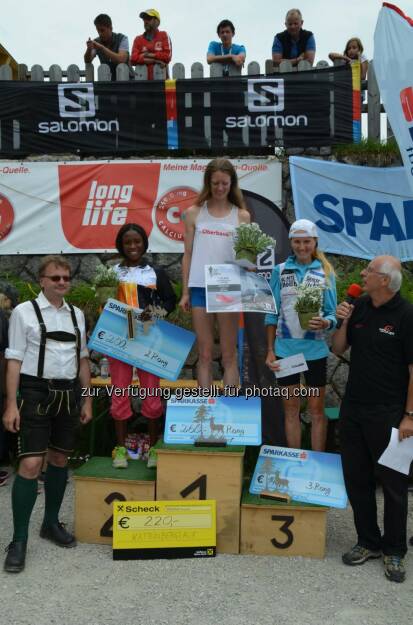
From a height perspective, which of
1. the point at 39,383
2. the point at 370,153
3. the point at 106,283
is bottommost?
the point at 39,383

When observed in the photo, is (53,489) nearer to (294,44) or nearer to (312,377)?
(312,377)

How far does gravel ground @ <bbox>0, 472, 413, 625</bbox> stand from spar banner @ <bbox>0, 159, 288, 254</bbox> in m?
4.33

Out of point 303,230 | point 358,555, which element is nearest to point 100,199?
point 303,230

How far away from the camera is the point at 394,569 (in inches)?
132

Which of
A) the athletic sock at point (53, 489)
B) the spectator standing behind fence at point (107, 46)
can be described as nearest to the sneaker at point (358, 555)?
the athletic sock at point (53, 489)

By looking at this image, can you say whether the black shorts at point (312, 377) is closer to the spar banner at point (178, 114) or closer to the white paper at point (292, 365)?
the white paper at point (292, 365)

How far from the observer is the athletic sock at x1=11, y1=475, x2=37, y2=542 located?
11.5 ft

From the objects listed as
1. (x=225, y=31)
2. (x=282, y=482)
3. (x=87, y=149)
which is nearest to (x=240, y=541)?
(x=282, y=482)

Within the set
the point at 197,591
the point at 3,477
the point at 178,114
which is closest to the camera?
the point at 197,591

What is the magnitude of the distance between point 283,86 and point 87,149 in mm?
2602

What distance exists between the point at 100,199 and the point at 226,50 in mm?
2739

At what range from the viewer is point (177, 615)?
9.71 feet

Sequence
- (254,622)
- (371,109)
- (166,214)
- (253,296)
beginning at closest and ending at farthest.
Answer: (254,622) < (253,296) < (166,214) < (371,109)

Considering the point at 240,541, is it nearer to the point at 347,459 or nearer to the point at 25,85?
the point at 347,459
